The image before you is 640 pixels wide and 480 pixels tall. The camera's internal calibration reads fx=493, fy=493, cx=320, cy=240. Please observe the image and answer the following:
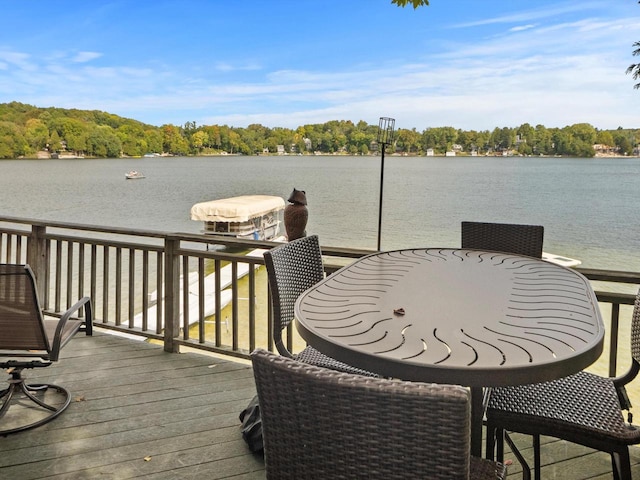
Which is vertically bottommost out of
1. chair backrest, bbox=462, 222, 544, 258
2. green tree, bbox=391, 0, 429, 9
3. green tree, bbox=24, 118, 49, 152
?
chair backrest, bbox=462, 222, 544, 258

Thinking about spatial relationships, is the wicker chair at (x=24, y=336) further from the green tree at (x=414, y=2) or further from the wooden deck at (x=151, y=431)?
the green tree at (x=414, y=2)

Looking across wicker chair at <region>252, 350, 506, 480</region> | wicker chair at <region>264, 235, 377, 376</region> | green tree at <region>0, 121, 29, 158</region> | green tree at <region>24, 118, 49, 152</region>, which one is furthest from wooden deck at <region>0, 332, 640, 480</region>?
green tree at <region>24, 118, 49, 152</region>

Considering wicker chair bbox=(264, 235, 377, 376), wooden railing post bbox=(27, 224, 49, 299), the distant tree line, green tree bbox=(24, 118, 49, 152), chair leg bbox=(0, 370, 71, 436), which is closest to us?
wicker chair bbox=(264, 235, 377, 376)

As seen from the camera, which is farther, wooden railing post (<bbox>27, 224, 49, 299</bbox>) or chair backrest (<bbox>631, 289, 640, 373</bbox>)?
wooden railing post (<bbox>27, 224, 49, 299</bbox>)

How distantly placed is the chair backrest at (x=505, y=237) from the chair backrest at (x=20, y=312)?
7.84 feet

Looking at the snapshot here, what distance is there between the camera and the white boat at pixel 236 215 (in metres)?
16.5

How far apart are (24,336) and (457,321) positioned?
2147 millimetres

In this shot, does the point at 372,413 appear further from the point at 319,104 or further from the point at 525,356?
the point at 319,104

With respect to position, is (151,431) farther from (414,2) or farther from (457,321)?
(414,2)

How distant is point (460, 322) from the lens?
1548mm

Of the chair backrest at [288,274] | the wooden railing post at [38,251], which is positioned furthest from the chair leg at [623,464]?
the wooden railing post at [38,251]

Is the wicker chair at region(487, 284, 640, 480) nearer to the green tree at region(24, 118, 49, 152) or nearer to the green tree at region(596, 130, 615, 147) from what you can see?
the green tree at region(596, 130, 615, 147)

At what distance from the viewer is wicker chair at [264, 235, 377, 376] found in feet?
7.21

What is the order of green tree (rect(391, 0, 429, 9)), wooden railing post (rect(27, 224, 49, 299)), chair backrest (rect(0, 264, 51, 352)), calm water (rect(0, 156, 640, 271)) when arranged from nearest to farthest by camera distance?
chair backrest (rect(0, 264, 51, 352))
green tree (rect(391, 0, 429, 9))
wooden railing post (rect(27, 224, 49, 299))
calm water (rect(0, 156, 640, 271))
